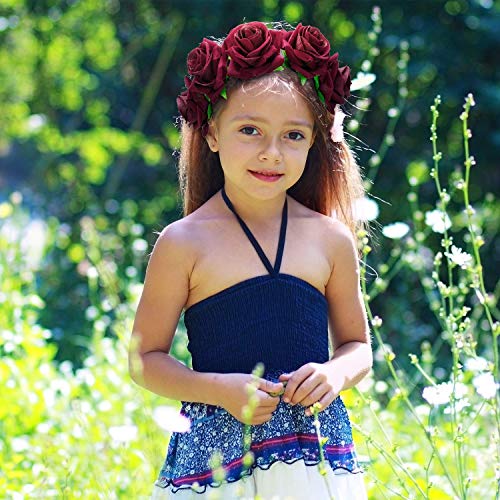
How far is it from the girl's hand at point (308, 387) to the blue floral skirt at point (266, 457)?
77mm

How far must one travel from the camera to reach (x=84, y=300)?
15.3 feet

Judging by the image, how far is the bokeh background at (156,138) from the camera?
168 inches

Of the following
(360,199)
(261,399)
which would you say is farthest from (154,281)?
(360,199)

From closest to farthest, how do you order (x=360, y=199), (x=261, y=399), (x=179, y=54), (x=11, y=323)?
(x=261, y=399) → (x=360, y=199) → (x=11, y=323) → (x=179, y=54)

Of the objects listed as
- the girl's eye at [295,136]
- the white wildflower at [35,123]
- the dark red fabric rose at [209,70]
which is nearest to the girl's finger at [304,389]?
the girl's eye at [295,136]

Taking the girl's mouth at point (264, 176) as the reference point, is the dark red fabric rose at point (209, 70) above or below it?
above

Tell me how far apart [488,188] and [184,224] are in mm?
2906

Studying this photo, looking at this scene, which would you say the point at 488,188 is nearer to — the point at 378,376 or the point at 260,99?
the point at 378,376

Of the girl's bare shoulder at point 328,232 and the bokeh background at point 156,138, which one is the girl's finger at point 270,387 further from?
the bokeh background at point 156,138

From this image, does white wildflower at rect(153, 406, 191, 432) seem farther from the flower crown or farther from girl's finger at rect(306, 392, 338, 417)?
the flower crown

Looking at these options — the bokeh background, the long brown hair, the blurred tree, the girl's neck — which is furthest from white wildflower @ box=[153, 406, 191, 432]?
the blurred tree

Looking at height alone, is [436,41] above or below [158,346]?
above

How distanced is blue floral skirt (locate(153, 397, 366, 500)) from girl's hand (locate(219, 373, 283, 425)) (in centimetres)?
5

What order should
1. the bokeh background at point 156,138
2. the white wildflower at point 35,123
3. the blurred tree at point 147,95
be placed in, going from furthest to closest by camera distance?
the white wildflower at point 35,123, the blurred tree at point 147,95, the bokeh background at point 156,138
